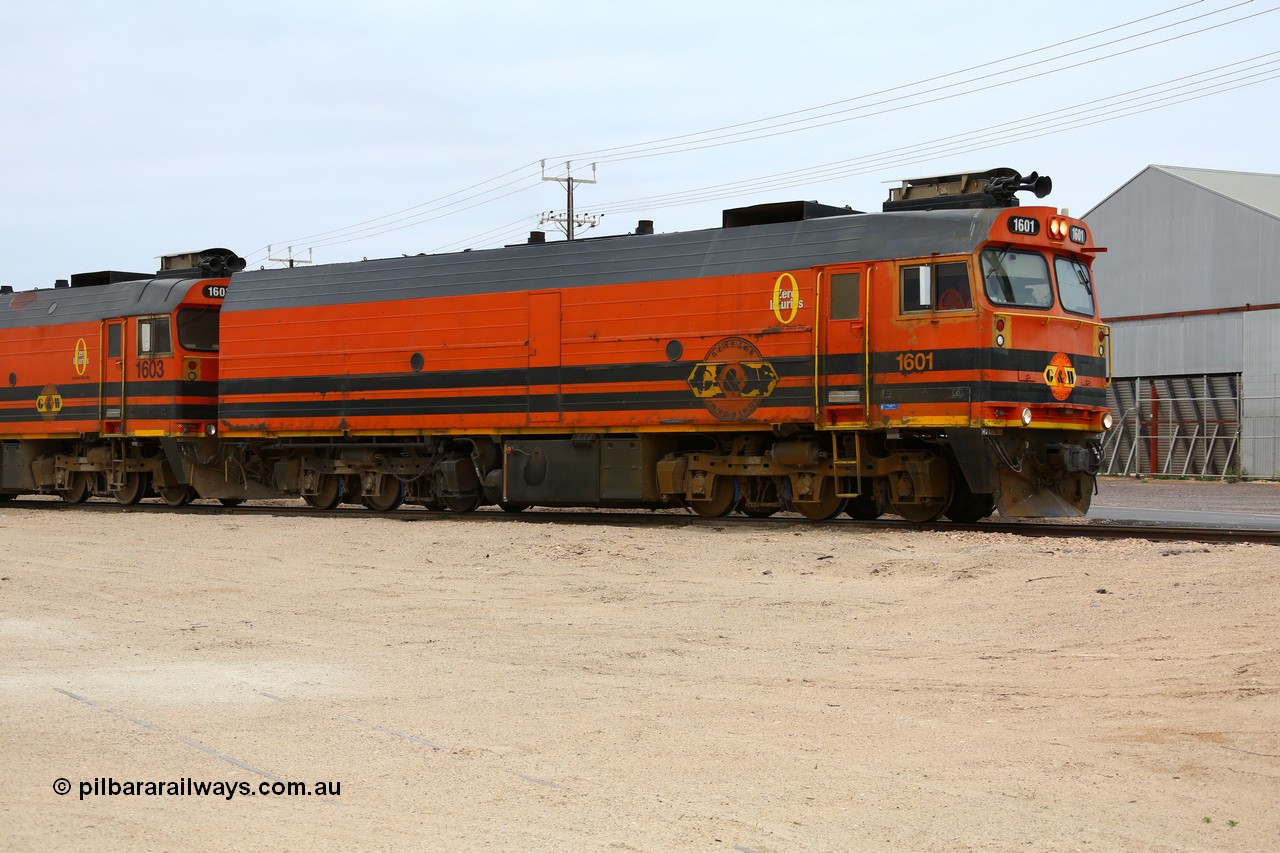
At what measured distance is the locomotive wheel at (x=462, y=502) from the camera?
21875mm

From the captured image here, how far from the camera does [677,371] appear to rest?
61.9 ft

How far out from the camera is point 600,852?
5441 mm

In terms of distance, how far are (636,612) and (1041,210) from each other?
8.37m

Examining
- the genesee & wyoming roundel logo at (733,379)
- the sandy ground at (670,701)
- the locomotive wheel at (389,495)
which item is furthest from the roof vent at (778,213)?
the locomotive wheel at (389,495)

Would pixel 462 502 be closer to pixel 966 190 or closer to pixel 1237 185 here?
pixel 966 190

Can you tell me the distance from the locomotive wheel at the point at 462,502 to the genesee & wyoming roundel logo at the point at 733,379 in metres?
5.01

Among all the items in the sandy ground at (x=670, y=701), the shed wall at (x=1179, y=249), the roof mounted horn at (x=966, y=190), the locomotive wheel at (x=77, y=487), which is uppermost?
the shed wall at (x=1179, y=249)

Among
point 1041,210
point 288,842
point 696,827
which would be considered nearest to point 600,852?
point 696,827

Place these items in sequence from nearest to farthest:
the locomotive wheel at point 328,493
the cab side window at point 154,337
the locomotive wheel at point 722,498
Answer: the locomotive wheel at point 722,498
the locomotive wheel at point 328,493
the cab side window at point 154,337

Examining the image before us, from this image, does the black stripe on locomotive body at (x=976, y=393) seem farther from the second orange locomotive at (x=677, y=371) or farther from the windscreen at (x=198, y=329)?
the windscreen at (x=198, y=329)

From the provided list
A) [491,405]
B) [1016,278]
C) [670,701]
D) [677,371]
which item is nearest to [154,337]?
[491,405]

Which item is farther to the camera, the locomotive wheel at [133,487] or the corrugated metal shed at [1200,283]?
the corrugated metal shed at [1200,283]

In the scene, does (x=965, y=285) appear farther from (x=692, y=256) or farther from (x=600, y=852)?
(x=600, y=852)

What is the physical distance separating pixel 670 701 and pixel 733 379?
1048 centimetres
